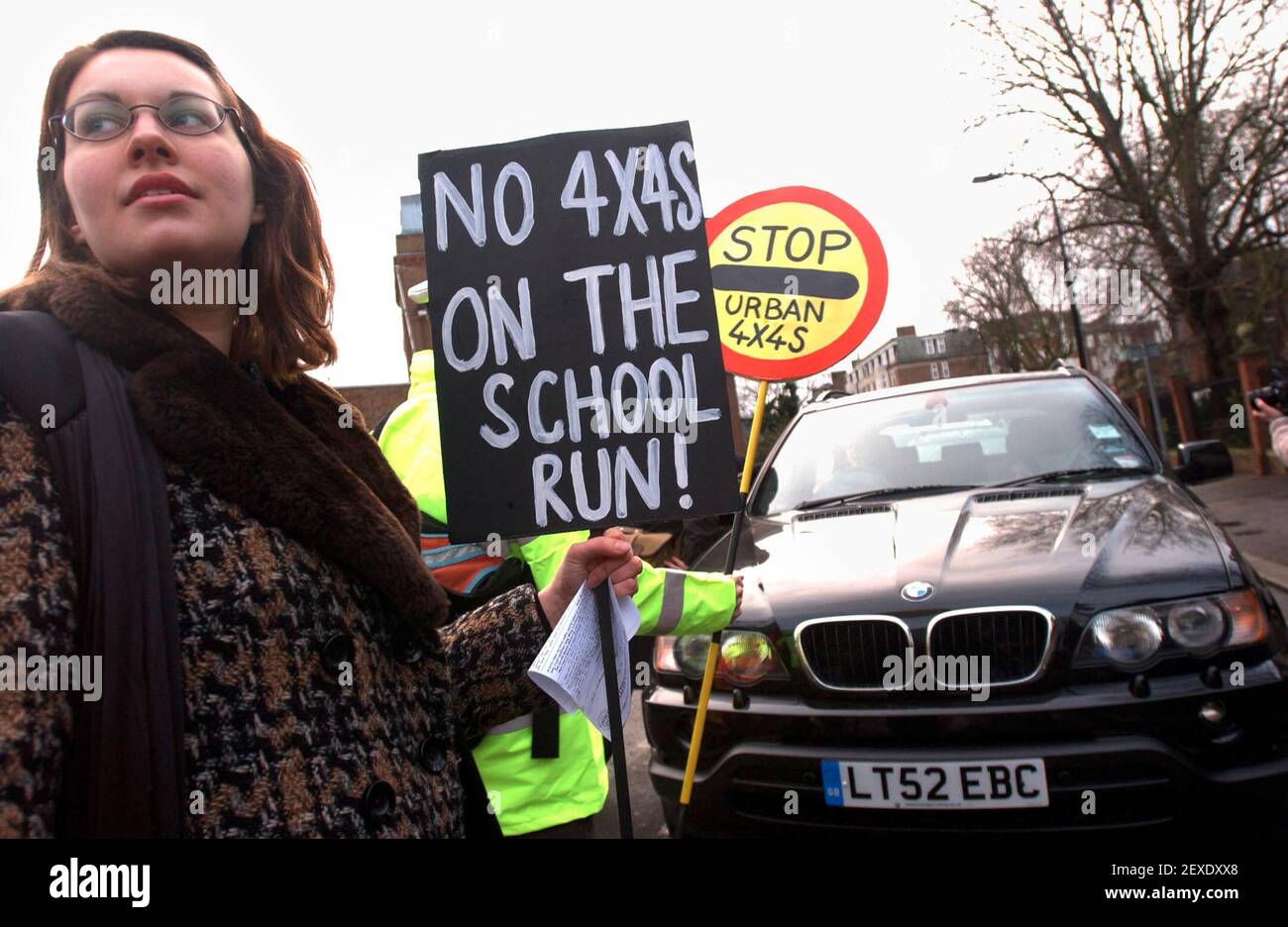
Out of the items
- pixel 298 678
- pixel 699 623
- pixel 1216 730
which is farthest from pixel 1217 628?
pixel 298 678

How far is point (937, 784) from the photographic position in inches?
89.3

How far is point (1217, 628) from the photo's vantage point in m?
2.28

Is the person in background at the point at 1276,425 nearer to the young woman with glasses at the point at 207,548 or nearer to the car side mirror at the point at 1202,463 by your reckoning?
the car side mirror at the point at 1202,463

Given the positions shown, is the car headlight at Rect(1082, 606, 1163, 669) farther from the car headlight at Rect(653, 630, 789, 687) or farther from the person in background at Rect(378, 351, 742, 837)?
the person in background at Rect(378, 351, 742, 837)

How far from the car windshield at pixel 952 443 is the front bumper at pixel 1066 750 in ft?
3.95

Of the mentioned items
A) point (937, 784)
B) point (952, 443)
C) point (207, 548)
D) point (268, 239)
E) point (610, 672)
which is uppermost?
point (268, 239)

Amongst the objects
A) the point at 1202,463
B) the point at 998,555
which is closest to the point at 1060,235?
the point at 1202,463

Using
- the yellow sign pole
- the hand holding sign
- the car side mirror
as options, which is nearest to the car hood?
the yellow sign pole

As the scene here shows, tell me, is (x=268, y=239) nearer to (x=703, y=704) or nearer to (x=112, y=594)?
(x=112, y=594)

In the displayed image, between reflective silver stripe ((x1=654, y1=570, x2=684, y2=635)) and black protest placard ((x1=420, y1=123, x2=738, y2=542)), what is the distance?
345mm

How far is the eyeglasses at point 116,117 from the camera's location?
1.16m

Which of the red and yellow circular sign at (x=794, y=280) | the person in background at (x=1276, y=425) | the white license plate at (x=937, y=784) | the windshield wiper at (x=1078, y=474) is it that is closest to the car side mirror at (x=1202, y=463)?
the person in background at (x=1276, y=425)

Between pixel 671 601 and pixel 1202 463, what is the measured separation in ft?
9.52
